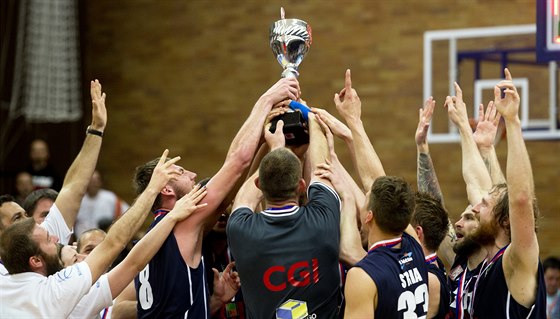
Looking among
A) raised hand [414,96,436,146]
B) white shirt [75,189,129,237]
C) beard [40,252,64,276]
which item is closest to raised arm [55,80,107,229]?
beard [40,252,64,276]

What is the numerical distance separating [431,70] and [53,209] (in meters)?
7.32

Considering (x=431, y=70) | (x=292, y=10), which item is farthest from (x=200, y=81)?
(x=431, y=70)

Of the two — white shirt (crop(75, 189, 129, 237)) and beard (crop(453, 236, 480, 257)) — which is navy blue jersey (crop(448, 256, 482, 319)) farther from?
white shirt (crop(75, 189, 129, 237))

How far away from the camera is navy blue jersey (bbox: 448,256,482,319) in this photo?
5660mm

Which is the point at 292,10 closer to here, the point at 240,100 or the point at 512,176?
the point at 240,100

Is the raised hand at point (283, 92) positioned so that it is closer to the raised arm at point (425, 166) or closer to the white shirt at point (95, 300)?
the raised arm at point (425, 166)

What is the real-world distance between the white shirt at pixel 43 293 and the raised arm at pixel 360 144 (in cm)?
184

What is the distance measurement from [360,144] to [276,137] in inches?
27.0

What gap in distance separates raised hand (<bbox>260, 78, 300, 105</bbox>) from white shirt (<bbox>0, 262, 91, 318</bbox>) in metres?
1.57

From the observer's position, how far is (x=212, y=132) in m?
14.7

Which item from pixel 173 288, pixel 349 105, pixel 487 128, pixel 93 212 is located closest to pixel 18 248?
pixel 173 288

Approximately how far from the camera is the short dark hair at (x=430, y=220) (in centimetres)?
571

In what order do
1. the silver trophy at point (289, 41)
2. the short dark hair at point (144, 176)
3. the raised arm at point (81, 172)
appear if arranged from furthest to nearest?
the raised arm at point (81, 172), the silver trophy at point (289, 41), the short dark hair at point (144, 176)

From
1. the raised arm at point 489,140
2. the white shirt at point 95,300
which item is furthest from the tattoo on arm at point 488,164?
the white shirt at point 95,300
